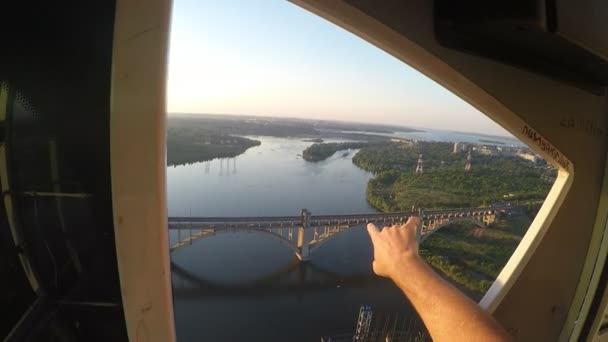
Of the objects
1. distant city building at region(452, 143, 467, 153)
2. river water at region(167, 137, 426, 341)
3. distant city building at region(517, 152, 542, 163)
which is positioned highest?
distant city building at region(452, 143, 467, 153)

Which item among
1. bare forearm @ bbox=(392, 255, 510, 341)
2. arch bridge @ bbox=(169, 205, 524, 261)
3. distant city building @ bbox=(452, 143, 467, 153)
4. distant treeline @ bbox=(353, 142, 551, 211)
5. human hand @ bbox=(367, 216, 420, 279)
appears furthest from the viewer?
distant city building @ bbox=(452, 143, 467, 153)

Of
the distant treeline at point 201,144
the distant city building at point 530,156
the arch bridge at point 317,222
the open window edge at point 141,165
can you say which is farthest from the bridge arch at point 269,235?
the distant city building at point 530,156

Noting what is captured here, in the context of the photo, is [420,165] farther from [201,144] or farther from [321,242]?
[201,144]

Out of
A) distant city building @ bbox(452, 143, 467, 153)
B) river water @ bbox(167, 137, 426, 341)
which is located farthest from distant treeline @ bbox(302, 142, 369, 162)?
distant city building @ bbox(452, 143, 467, 153)

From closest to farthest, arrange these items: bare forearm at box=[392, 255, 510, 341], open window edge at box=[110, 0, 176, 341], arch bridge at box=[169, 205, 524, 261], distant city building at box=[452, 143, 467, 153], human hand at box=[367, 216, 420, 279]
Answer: open window edge at box=[110, 0, 176, 341]
bare forearm at box=[392, 255, 510, 341]
human hand at box=[367, 216, 420, 279]
arch bridge at box=[169, 205, 524, 261]
distant city building at box=[452, 143, 467, 153]

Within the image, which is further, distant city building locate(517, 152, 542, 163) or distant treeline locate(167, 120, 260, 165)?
distant city building locate(517, 152, 542, 163)

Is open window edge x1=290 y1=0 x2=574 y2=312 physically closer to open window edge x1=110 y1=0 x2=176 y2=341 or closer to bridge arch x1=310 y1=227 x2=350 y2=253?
open window edge x1=110 y1=0 x2=176 y2=341

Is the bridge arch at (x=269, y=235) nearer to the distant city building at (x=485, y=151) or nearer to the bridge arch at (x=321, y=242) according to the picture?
the bridge arch at (x=321, y=242)
